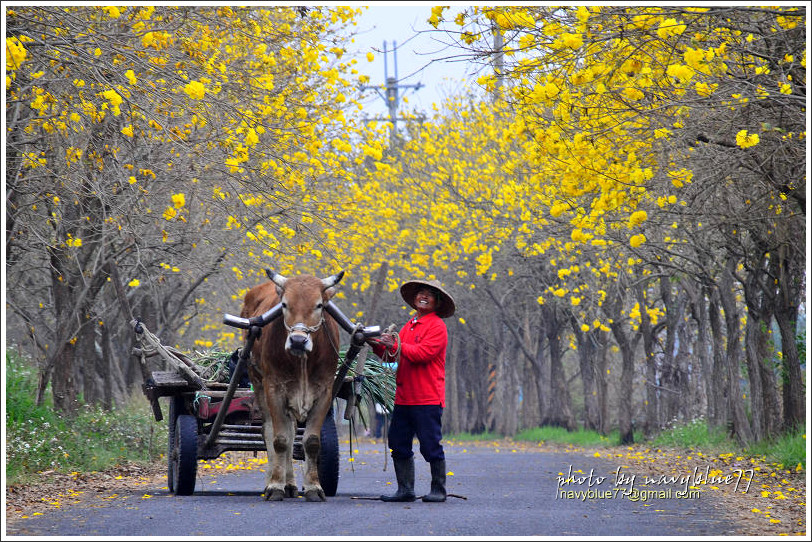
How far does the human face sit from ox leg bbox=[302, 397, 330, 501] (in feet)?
4.31

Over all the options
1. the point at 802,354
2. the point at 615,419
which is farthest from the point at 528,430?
the point at 802,354

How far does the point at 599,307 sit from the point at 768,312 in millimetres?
10109

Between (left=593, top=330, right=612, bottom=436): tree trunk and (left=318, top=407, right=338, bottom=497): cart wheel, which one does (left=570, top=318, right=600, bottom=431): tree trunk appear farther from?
(left=318, top=407, right=338, bottom=497): cart wheel

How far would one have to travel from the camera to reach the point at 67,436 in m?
16.4

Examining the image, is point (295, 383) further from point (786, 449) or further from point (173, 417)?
point (786, 449)

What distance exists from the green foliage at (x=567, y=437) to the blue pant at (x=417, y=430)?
19926 mm

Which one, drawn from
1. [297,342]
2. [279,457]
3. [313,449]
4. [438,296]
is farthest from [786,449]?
[297,342]

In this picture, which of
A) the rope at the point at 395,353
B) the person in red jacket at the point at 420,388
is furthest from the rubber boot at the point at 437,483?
the rope at the point at 395,353

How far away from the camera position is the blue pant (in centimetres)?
1105

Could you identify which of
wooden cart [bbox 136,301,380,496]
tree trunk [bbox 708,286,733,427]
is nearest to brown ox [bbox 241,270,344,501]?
wooden cart [bbox 136,301,380,496]

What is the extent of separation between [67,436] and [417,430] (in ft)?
24.0

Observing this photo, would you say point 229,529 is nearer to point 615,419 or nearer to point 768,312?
point 768,312

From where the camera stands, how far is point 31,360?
27938mm

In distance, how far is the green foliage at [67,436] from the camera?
1445 cm
